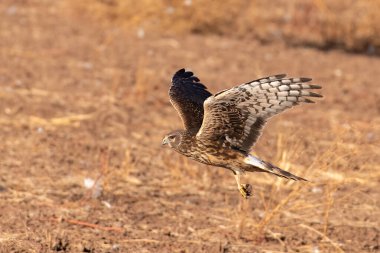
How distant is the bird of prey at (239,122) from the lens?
592cm

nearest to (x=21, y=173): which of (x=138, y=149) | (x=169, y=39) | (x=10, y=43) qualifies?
(x=138, y=149)

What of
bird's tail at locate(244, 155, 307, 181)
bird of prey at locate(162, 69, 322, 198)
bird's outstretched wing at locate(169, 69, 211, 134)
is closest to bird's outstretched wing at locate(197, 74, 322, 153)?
bird of prey at locate(162, 69, 322, 198)

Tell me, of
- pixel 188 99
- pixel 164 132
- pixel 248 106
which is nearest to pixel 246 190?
pixel 248 106

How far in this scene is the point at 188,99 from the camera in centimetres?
700

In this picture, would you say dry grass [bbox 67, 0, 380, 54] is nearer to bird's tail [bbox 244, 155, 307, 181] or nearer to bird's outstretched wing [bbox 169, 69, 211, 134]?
bird's outstretched wing [bbox 169, 69, 211, 134]

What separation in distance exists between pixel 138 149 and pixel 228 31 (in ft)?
22.4

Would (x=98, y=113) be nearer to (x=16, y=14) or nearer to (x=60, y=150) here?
(x=60, y=150)

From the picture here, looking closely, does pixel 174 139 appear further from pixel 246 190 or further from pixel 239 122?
pixel 246 190

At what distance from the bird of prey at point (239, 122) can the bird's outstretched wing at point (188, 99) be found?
0.4 inches

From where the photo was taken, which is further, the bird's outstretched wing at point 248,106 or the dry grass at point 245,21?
the dry grass at point 245,21

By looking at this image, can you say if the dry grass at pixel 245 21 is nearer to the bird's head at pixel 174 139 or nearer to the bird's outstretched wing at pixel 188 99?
the bird's outstretched wing at pixel 188 99

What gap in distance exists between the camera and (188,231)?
7.13 metres

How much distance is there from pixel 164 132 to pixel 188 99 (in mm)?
2945

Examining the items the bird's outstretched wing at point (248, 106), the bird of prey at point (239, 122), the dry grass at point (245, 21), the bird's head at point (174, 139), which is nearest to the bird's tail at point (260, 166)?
the bird of prey at point (239, 122)
